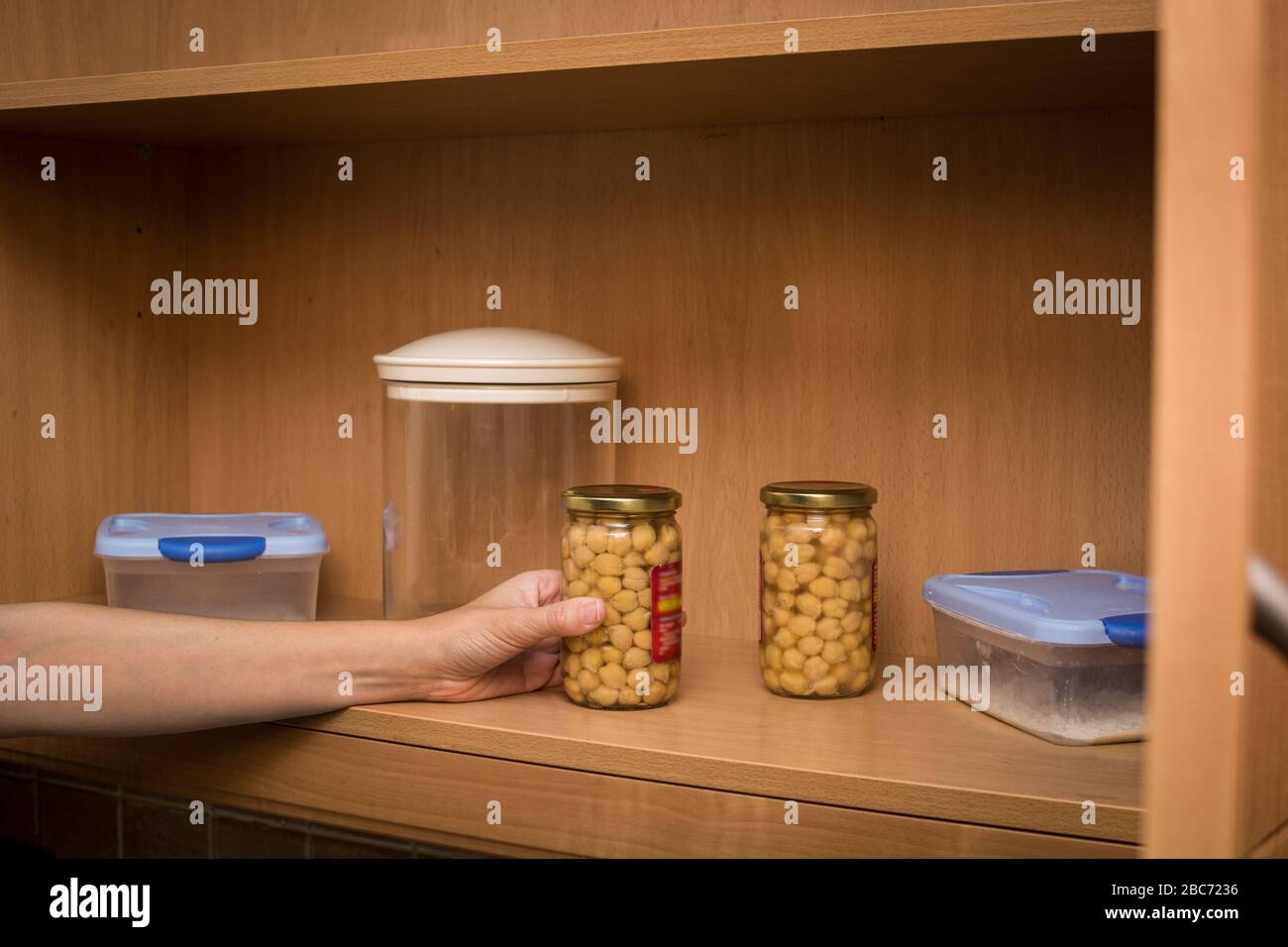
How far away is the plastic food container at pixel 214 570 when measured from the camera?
3.78 ft

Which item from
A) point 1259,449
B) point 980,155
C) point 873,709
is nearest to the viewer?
point 1259,449

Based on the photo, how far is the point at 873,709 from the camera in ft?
3.19

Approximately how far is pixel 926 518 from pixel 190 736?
0.65 metres

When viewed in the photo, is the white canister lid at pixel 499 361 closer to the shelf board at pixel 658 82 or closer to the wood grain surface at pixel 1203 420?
the shelf board at pixel 658 82

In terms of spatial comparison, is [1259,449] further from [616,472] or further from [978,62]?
[616,472]

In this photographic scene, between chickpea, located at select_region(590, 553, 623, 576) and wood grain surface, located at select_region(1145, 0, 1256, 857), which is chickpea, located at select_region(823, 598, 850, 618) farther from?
wood grain surface, located at select_region(1145, 0, 1256, 857)

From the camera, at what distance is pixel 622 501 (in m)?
0.95

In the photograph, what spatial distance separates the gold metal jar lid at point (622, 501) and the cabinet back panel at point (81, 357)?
599mm

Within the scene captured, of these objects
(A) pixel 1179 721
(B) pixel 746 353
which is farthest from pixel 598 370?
(A) pixel 1179 721

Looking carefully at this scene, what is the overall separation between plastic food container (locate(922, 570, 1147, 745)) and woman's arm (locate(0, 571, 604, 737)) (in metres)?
0.33

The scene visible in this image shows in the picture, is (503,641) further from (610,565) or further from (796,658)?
(796,658)

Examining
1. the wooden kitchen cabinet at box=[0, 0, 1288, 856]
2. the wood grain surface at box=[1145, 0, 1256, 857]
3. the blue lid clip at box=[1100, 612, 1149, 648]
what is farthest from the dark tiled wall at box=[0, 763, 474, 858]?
the wood grain surface at box=[1145, 0, 1256, 857]

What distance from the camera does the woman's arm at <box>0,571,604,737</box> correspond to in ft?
3.18

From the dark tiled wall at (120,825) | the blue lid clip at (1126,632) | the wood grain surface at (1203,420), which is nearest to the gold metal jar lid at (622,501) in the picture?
the blue lid clip at (1126,632)
